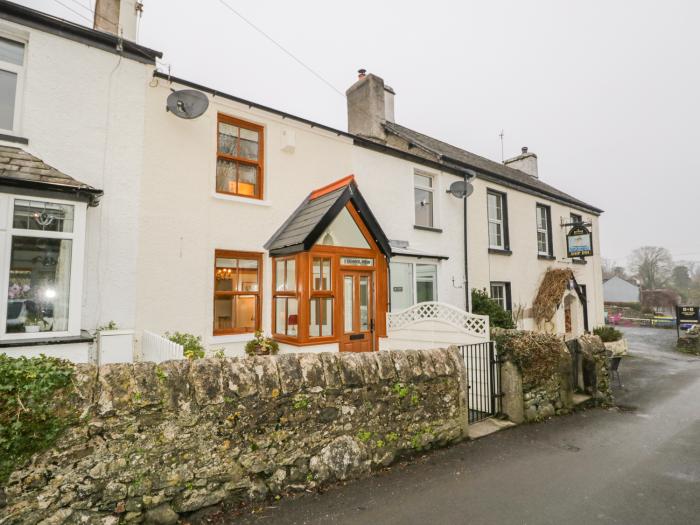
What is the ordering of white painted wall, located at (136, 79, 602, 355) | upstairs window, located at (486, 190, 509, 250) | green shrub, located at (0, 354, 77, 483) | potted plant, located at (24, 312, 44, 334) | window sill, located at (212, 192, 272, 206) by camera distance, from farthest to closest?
upstairs window, located at (486, 190, 509, 250) < window sill, located at (212, 192, 272, 206) < white painted wall, located at (136, 79, 602, 355) < potted plant, located at (24, 312, 44, 334) < green shrub, located at (0, 354, 77, 483)

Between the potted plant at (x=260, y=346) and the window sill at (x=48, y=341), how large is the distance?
2.65 meters

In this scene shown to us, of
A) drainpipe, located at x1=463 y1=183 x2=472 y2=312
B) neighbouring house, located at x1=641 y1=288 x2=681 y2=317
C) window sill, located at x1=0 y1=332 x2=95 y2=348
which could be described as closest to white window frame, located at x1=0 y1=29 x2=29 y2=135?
window sill, located at x1=0 y1=332 x2=95 y2=348

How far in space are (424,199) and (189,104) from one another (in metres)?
7.62

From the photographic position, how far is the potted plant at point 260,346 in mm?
7242

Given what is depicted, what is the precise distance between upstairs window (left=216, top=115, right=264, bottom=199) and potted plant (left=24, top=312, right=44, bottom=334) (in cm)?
386

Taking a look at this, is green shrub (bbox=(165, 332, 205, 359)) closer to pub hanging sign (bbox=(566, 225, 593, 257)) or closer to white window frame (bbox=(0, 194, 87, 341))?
white window frame (bbox=(0, 194, 87, 341))

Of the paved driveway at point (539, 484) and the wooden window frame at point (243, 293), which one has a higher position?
the wooden window frame at point (243, 293)

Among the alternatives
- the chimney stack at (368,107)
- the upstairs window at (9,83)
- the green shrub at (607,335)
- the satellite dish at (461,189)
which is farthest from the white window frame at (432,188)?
the green shrub at (607,335)

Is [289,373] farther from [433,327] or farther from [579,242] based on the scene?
[579,242]

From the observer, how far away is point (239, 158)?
8.23 metres

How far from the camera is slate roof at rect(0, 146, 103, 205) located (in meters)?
5.19

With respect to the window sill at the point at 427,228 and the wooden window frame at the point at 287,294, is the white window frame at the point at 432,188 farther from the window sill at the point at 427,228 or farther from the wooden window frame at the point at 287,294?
the wooden window frame at the point at 287,294

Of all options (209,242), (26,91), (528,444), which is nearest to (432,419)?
(528,444)

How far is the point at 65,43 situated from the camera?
6391 millimetres
